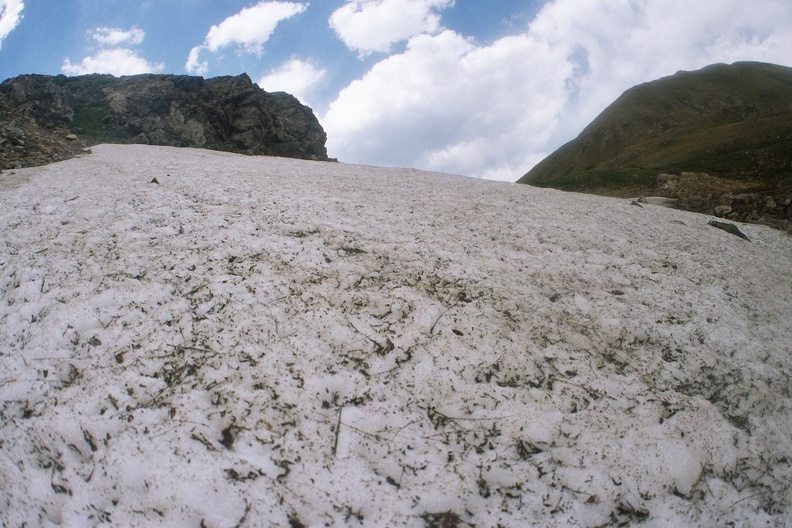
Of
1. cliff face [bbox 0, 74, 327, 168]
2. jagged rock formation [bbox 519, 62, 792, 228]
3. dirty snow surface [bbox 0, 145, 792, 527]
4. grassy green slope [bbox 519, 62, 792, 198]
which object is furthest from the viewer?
grassy green slope [bbox 519, 62, 792, 198]

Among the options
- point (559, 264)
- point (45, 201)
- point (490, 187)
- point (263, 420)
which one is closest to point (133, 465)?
point (263, 420)

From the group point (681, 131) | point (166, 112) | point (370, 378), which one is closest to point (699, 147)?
point (681, 131)

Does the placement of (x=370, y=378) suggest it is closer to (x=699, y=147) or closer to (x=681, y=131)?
(x=699, y=147)

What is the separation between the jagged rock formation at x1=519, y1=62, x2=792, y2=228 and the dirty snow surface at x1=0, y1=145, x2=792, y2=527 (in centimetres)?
1314

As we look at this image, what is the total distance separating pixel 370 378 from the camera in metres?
4.31

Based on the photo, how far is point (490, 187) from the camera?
13078 millimetres

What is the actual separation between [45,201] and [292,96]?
62.0 meters

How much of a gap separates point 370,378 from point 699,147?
190ft

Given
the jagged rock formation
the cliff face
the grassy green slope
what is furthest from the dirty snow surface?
the grassy green slope

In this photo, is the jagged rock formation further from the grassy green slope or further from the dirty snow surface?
the dirty snow surface

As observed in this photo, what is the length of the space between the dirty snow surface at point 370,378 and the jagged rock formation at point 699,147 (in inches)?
517

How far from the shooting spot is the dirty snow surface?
334cm

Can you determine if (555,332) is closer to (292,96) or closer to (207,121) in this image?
(207,121)

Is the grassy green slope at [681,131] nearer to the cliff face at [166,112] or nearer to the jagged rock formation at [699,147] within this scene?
the jagged rock formation at [699,147]
